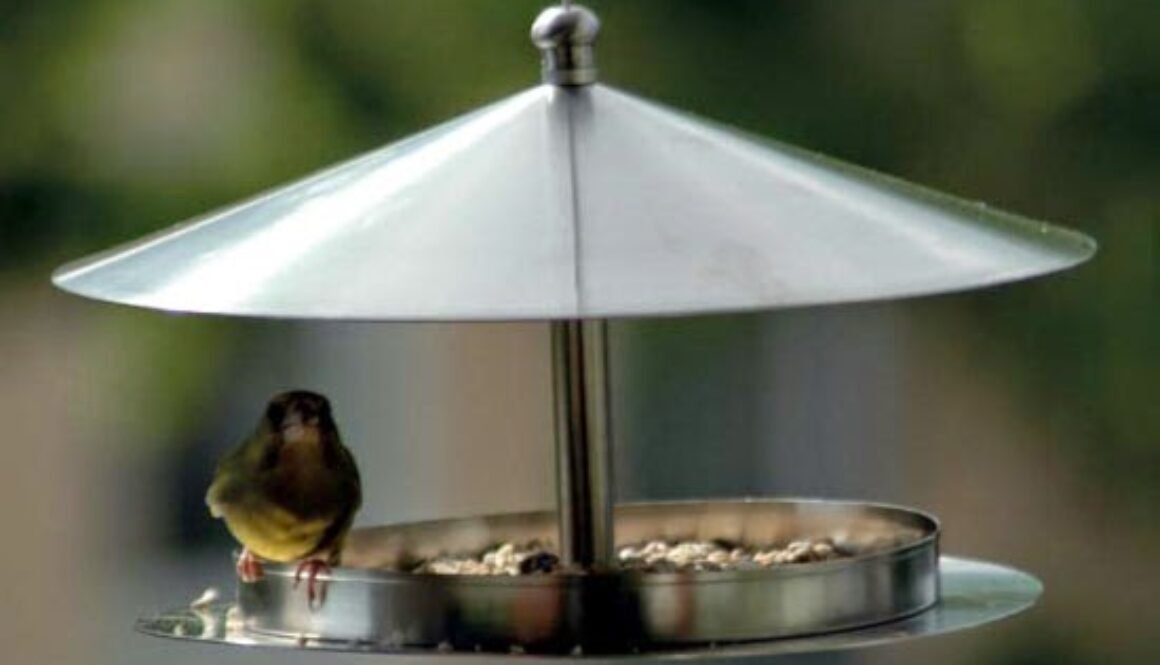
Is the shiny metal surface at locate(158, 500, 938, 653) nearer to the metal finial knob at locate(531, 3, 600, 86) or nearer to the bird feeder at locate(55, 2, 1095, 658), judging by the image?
the bird feeder at locate(55, 2, 1095, 658)

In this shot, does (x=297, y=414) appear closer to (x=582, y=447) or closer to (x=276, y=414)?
(x=276, y=414)

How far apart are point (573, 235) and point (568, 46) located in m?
0.37

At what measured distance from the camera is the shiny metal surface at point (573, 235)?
277 centimetres

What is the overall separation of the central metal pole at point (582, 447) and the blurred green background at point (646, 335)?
244 cm

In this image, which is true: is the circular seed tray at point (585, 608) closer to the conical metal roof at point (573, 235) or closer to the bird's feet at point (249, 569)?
the bird's feet at point (249, 569)

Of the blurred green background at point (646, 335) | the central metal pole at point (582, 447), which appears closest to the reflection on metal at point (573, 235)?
the central metal pole at point (582, 447)

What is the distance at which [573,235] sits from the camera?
286 centimetres

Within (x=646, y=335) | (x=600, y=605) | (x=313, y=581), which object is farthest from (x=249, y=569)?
(x=646, y=335)

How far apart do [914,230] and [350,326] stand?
4.73 m

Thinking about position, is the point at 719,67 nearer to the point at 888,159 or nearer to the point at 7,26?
the point at 888,159

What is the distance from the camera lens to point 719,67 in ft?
19.4

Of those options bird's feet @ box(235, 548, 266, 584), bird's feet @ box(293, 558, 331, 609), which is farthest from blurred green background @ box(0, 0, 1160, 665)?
bird's feet @ box(293, 558, 331, 609)

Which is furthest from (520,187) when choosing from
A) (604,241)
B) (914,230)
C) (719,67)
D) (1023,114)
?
(1023,114)

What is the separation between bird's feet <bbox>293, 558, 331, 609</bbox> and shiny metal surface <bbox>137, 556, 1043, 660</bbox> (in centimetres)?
4
